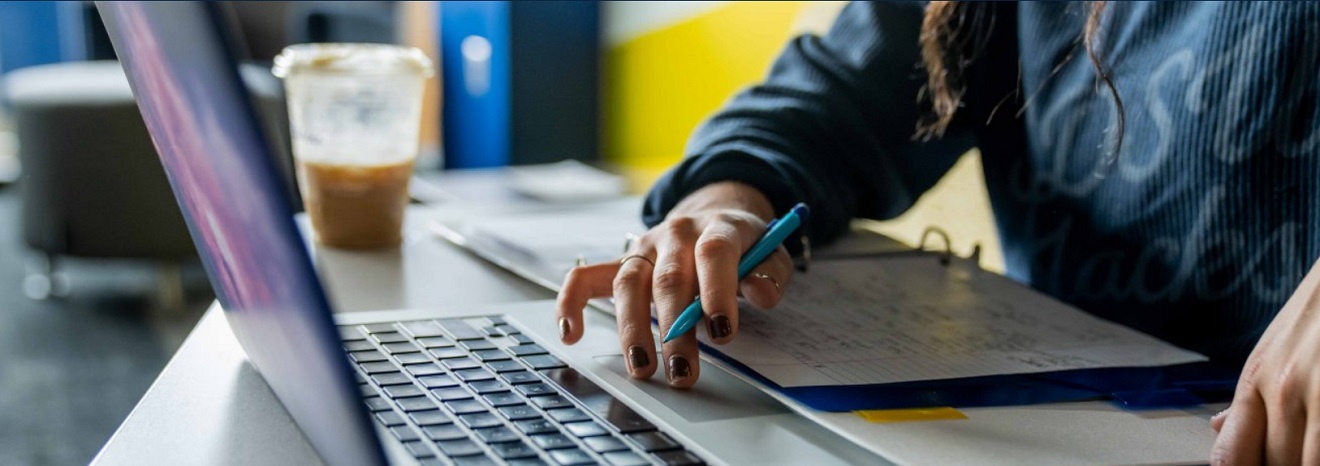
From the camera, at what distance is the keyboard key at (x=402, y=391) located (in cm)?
52

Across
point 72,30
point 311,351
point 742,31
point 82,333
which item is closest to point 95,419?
point 82,333

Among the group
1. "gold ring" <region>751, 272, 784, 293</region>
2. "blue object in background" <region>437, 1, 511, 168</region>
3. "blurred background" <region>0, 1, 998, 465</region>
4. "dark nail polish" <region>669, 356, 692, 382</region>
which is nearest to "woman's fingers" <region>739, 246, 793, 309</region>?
"gold ring" <region>751, 272, 784, 293</region>

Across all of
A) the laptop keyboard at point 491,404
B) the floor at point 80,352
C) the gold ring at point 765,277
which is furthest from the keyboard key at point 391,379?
the floor at point 80,352

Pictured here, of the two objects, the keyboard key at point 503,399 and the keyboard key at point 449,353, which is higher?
the keyboard key at point 503,399

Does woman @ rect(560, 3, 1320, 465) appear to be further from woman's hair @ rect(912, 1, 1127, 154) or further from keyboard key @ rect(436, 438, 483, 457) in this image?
keyboard key @ rect(436, 438, 483, 457)

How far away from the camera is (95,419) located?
6.40 feet

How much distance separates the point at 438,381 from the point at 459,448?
9cm

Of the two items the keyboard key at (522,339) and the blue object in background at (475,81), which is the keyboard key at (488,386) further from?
the blue object in background at (475,81)

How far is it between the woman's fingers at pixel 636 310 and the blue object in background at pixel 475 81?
101 inches

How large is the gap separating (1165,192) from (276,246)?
2.12 ft

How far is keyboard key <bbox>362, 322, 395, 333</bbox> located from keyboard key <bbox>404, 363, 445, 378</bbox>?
0.07 meters

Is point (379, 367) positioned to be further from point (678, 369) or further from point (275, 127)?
point (275, 127)

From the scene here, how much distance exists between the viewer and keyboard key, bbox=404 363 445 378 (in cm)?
55

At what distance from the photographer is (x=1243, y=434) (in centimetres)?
46
